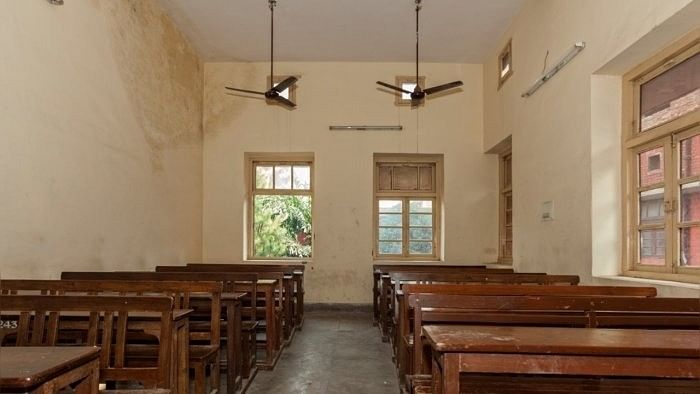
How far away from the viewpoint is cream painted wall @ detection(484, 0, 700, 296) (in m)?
3.52

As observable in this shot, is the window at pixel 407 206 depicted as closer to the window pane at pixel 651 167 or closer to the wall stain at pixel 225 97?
the wall stain at pixel 225 97

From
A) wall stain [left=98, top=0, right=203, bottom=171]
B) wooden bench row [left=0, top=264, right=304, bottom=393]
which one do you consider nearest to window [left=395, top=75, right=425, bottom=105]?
wall stain [left=98, top=0, right=203, bottom=171]

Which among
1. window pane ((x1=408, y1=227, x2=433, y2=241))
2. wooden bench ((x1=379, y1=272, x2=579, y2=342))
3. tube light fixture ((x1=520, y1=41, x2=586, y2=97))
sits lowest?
wooden bench ((x1=379, y1=272, x2=579, y2=342))

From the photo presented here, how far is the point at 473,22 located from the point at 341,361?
4390mm

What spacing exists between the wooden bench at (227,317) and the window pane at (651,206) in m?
2.87

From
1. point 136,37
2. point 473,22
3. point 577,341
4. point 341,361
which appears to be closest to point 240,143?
point 136,37

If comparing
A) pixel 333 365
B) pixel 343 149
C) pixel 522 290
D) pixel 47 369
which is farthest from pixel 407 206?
pixel 47 369

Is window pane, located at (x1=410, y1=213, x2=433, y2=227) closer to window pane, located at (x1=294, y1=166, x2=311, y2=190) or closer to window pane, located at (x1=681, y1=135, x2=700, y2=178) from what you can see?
window pane, located at (x1=294, y1=166, x2=311, y2=190)

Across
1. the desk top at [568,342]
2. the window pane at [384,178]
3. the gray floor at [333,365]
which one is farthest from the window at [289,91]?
the desk top at [568,342]

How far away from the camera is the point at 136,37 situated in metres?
5.30

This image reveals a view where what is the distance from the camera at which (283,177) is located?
793 centimetres

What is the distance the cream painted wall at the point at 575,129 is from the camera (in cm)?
352

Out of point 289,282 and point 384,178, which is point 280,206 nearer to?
point 384,178

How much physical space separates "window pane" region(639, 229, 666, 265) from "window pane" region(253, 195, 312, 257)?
195 inches
